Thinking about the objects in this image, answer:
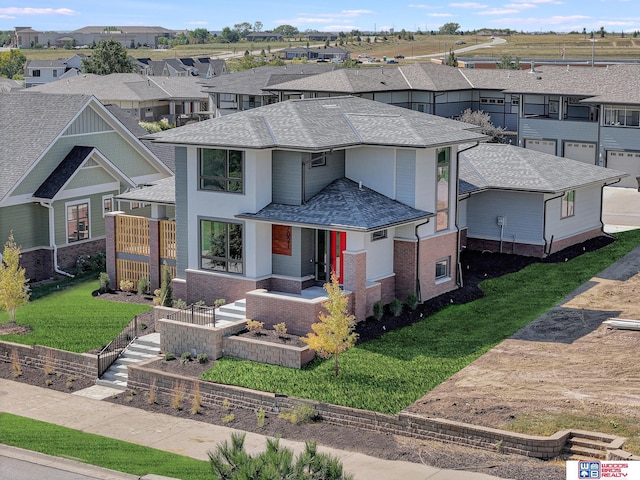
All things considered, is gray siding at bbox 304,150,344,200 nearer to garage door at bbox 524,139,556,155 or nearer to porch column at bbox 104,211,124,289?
porch column at bbox 104,211,124,289

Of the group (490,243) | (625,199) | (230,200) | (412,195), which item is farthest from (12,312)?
(625,199)

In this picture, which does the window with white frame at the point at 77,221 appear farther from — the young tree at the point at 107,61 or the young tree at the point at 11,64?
the young tree at the point at 11,64

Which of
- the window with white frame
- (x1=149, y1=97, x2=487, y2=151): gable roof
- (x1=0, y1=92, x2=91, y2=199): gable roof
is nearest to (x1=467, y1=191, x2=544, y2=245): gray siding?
(x1=149, y1=97, x2=487, y2=151): gable roof

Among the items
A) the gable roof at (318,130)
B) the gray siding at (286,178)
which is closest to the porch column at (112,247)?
the gable roof at (318,130)

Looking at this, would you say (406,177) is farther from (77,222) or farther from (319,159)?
(77,222)

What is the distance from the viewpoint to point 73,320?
3328 cm

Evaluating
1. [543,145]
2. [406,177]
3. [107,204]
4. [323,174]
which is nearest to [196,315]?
[323,174]

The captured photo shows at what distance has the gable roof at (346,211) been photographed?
102 feet

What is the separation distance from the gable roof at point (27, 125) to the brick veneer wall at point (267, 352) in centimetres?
1367

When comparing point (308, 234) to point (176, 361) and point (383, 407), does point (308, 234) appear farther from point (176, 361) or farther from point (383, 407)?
point (383, 407)

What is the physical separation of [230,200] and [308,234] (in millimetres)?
2662

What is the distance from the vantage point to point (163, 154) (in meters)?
47.9

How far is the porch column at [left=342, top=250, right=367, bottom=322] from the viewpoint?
30.6 metres

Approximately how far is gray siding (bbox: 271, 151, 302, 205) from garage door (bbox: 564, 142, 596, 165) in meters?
31.4
